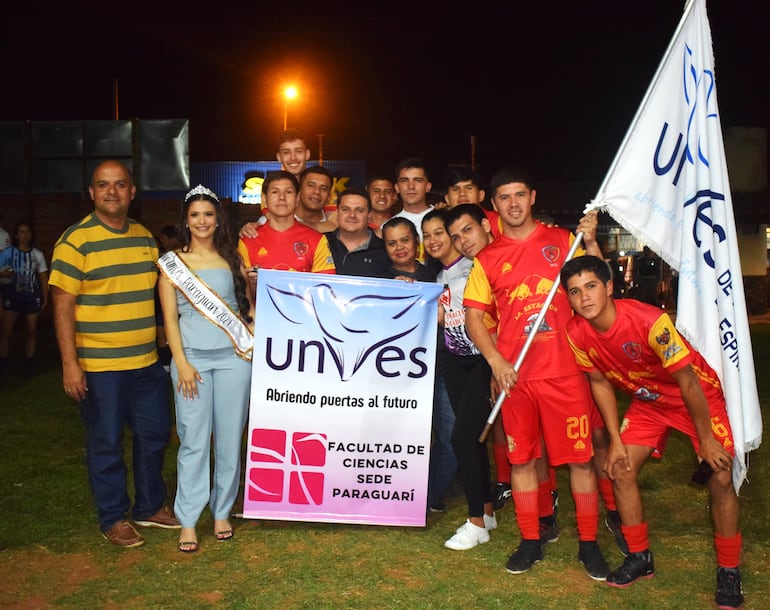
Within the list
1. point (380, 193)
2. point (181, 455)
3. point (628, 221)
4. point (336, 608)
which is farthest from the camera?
point (380, 193)

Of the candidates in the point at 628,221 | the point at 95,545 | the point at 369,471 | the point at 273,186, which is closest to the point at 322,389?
the point at 369,471

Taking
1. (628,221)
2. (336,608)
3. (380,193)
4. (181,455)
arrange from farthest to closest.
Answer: (380,193)
(181,455)
(628,221)
(336,608)

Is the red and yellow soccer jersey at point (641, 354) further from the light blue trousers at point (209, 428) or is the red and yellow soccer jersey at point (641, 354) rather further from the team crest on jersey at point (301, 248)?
the light blue trousers at point (209, 428)

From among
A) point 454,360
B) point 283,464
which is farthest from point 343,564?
point 454,360

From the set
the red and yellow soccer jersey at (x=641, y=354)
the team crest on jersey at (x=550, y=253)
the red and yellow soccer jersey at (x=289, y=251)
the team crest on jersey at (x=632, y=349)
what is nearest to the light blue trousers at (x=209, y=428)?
the red and yellow soccer jersey at (x=289, y=251)

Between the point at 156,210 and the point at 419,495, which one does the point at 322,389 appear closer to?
the point at 419,495

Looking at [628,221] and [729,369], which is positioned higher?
[628,221]

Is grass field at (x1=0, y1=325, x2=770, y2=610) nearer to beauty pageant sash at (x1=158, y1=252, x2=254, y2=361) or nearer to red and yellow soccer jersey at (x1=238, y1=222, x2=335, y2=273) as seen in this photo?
beauty pageant sash at (x1=158, y1=252, x2=254, y2=361)

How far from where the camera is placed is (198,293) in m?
4.95

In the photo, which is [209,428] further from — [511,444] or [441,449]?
[511,444]

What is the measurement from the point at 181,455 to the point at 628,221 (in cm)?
286

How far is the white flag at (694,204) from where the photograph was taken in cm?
428

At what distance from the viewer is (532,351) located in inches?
185

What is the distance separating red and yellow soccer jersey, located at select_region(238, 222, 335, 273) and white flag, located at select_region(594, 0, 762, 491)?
1800mm
